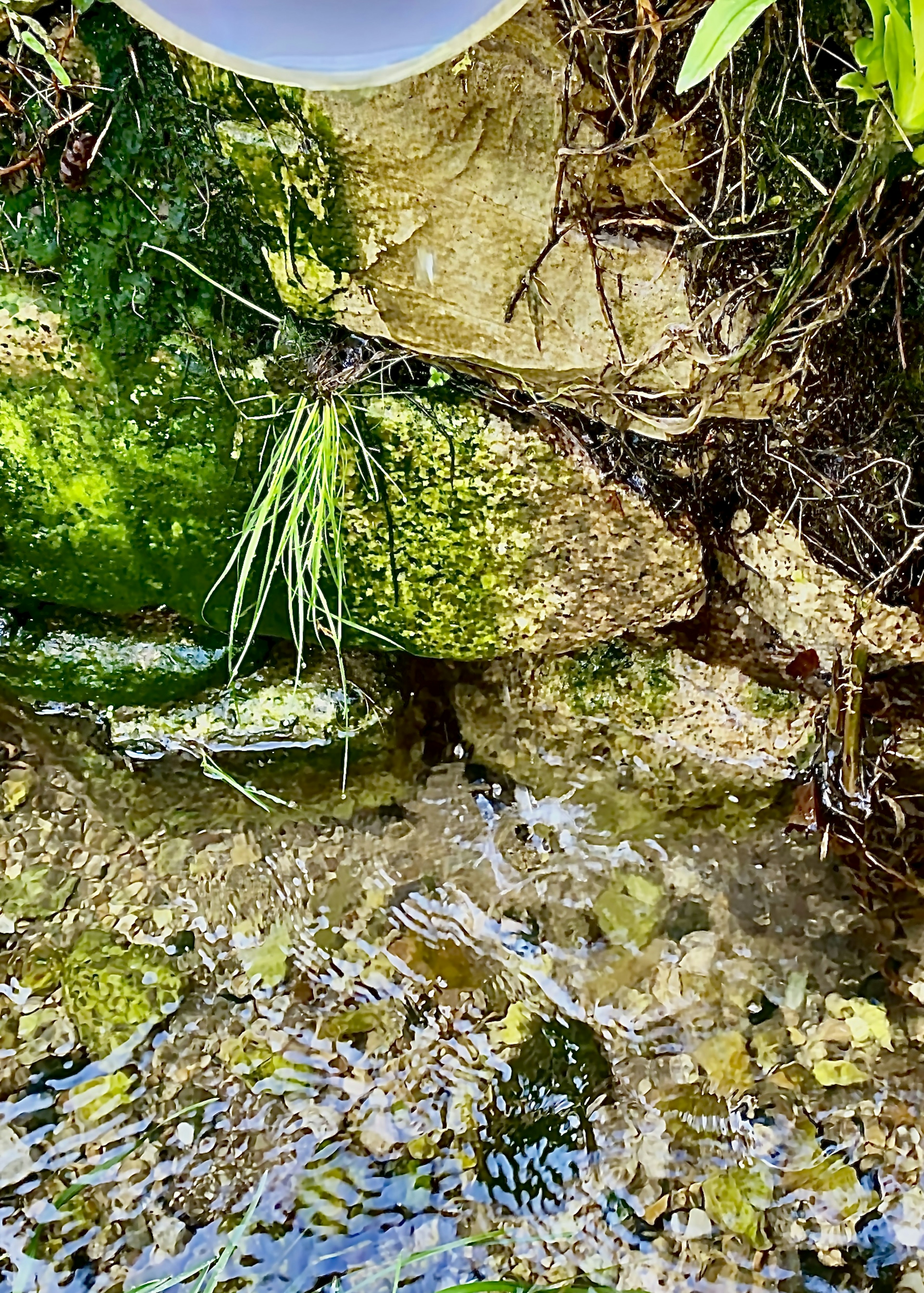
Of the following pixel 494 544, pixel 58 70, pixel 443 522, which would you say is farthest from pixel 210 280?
pixel 494 544

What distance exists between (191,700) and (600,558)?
3.53 ft

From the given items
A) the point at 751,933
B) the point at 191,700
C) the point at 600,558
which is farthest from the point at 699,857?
the point at 191,700

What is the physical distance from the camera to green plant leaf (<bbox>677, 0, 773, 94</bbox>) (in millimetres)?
918

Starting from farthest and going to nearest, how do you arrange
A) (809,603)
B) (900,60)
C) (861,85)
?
(809,603) → (861,85) → (900,60)

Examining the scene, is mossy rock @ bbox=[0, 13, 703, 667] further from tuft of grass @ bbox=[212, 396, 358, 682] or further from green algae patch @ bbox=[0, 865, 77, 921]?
green algae patch @ bbox=[0, 865, 77, 921]

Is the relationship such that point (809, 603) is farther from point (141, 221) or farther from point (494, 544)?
point (141, 221)

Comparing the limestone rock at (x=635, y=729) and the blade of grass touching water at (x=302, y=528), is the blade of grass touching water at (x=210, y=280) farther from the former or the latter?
the limestone rock at (x=635, y=729)

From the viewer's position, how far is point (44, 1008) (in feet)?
6.50

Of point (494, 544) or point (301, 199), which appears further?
point (494, 544)

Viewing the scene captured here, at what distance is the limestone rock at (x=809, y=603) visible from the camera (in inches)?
70.7

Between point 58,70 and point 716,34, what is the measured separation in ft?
3.61

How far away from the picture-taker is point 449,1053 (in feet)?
6.42

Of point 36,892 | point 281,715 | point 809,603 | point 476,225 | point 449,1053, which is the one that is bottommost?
point 449,1053

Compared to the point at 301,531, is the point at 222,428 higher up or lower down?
higher up
